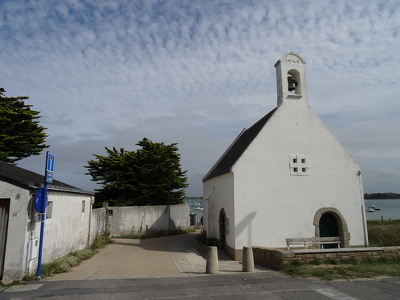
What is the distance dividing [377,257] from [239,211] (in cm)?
574

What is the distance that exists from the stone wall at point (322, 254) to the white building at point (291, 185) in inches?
93.5

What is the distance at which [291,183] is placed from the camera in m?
14.6

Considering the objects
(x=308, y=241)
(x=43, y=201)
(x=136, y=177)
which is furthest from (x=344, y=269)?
(x=136, y=177)

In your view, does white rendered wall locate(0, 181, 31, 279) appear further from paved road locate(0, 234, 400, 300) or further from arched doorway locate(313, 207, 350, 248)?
arched doorway locate(313, 207, 350, 248)

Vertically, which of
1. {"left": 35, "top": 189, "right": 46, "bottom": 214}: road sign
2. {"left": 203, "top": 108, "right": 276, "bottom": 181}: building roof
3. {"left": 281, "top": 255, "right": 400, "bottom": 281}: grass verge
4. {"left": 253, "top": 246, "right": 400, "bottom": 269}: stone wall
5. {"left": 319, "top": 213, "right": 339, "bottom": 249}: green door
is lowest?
{"left": 281, "top": 255, "right": 400, "bottom": 281}: grass verge

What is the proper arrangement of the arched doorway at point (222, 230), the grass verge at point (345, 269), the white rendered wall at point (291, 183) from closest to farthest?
the grass verge at point (345, 269)
the white rendered wall at point (291, 183)
the arched doorway at point (222, 230)

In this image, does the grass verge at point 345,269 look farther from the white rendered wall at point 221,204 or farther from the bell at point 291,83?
the bell at point 291,83

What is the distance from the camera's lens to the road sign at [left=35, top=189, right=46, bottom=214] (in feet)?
30.8

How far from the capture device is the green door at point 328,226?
48.6ft

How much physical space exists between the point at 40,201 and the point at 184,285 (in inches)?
208

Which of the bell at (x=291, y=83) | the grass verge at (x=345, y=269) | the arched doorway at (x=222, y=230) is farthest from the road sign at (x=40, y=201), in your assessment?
the bell at (x=291, y=83)

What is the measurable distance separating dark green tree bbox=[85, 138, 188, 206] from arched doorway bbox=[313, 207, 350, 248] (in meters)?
16.8

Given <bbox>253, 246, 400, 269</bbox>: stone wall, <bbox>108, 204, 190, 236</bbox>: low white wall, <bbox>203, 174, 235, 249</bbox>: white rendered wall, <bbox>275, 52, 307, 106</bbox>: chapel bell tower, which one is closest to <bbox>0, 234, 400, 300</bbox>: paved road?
<bbox>253, 246, 400, 269</bbox>: stone wall

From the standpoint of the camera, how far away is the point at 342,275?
9.75 m
